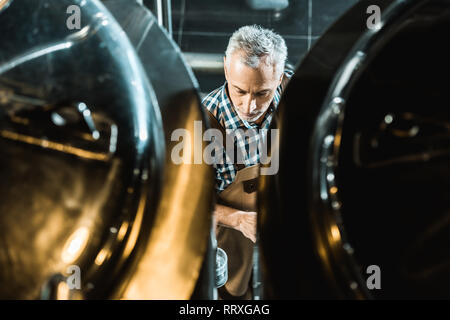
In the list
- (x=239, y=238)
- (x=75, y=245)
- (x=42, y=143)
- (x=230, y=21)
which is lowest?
(x=239, y=238)

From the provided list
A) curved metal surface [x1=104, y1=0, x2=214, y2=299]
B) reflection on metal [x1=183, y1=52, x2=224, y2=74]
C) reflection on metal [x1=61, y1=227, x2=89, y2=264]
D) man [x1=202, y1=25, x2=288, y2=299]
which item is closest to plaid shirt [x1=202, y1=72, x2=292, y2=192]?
man [x1=202, y1=25, x2=288, y2=299]

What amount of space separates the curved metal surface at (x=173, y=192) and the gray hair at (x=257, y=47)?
445 mm

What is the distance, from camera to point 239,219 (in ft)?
3.55

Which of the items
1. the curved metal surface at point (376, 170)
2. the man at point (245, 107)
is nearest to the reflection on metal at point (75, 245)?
the curved metal surface at point (376, 170)

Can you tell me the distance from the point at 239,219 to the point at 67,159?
0.65 meters

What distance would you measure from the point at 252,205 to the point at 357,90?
0.62m

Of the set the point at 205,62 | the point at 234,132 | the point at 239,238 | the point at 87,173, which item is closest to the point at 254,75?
the point at 234,132

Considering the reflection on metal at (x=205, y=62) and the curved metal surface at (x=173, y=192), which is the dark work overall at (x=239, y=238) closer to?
the curved metal surface at (x=173, y=192)

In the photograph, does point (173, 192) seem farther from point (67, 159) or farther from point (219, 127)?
point (219, 127)

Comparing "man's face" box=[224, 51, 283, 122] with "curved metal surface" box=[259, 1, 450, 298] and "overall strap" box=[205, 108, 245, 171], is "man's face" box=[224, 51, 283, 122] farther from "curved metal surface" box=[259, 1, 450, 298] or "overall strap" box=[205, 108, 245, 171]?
"curved metal surface" box=[259, 1, 450, 298]

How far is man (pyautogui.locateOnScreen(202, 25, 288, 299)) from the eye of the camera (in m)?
1.04
